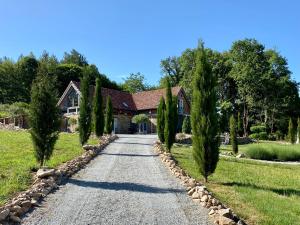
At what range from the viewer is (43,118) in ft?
44.7

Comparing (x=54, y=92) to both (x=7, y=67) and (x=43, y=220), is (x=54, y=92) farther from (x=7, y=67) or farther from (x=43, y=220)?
(x=7, y=67)

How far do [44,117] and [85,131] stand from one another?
418 inches

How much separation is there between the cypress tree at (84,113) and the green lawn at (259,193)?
881 cm

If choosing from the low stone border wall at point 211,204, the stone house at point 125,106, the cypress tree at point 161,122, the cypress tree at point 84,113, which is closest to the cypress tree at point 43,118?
the low stone border wall at point 211,204

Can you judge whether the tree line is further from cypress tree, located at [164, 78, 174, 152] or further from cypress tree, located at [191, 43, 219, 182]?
cypress tree, located at [191, 43, 219, 182]

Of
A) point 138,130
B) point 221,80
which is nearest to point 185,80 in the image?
point 221,80

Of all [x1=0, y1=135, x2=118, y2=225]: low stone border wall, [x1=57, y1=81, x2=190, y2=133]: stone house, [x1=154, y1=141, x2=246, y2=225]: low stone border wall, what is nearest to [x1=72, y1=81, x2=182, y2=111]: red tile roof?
[x1=57, y1=81, x2=190, y2=133]: stone house

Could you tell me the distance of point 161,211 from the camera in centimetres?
860

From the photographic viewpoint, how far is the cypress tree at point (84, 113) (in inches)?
950

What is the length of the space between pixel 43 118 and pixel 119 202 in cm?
555

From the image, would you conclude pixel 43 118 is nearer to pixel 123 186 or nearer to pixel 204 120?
pixel 123 186

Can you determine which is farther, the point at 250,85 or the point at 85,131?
the point at 250,85

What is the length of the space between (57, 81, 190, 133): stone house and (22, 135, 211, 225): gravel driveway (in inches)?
1381

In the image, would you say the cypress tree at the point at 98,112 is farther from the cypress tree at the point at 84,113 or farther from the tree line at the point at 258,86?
the tree line at the point at 258,86
